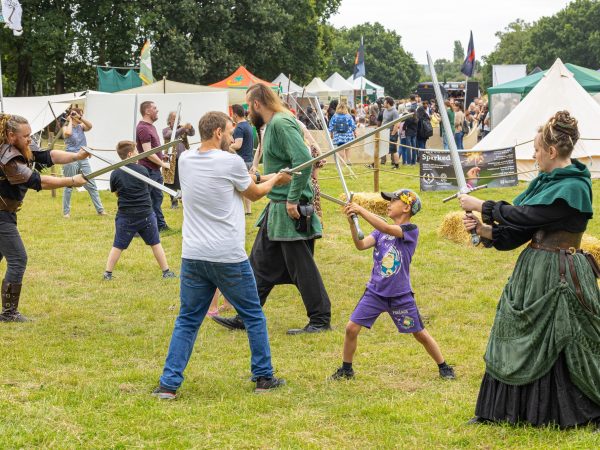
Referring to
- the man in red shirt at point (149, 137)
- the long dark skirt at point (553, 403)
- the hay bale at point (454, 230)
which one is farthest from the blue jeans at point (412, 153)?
the long dark skirt at point (553, 403)

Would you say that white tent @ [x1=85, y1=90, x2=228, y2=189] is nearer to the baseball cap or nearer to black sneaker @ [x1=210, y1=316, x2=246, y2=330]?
black sneaker @ [x1=210, y1=316, x2=246, y2=330]

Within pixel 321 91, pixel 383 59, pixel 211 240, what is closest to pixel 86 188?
pixel 211 240

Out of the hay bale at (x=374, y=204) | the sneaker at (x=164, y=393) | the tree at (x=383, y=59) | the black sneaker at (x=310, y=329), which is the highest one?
the tree at (x=383, y=59)

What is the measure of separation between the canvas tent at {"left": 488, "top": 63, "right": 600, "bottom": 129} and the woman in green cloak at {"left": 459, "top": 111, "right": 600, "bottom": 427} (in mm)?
18266

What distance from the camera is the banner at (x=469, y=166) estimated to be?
15352mm

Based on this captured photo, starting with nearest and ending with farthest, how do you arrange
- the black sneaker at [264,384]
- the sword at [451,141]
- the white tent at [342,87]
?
1. the sword at [451,141]
2. the black sneaker at [264,384]
3. the white tent at [342,87]

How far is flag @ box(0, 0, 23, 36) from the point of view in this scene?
1306 centimetres

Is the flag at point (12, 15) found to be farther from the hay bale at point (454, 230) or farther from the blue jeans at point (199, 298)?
the blue jeans at point (199, 298)

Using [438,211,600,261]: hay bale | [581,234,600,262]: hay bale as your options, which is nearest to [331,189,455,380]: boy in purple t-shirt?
[581,234,600,262]: hay bale

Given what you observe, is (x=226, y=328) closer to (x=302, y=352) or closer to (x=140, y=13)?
(x=302, y=352)

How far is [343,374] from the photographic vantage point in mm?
5789

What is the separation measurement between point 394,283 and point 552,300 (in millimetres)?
1416

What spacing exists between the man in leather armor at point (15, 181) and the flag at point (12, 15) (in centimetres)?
653

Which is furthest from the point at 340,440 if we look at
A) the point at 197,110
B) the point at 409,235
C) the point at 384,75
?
the point at 384,75
